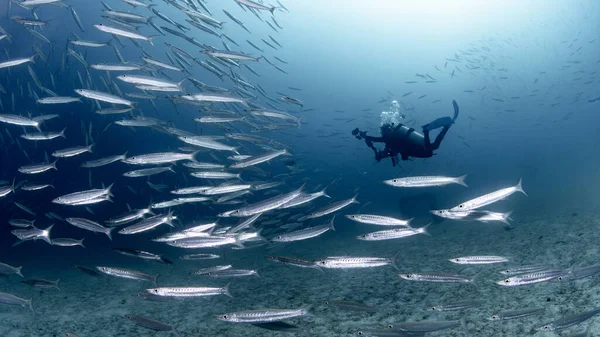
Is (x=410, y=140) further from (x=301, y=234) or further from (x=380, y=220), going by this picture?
(x=301, y=234)

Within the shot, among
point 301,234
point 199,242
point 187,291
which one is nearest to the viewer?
point 187,291

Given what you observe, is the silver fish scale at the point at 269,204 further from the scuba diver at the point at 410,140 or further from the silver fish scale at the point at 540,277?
the scuba diver at the point at 410,140

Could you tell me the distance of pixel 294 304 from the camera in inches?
281

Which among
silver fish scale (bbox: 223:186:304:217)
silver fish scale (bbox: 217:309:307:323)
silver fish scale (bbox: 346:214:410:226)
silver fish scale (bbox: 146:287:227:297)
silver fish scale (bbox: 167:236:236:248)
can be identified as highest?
silver fish scale (bbox: 346:214:410:226)

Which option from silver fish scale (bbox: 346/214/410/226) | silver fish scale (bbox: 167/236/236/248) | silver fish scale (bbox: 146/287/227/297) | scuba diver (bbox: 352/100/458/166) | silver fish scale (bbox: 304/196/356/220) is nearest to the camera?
silver fish scale (bbox: 146/287/227/297)

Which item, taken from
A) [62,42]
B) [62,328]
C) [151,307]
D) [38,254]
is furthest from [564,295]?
[62,42]

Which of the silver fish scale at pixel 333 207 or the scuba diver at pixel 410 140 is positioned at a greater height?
the scuba diver at pixel 410 140

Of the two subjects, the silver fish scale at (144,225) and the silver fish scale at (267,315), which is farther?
the silver fish scale at (144,225)

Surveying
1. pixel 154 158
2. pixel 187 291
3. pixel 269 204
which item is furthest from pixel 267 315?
pixel 154 158

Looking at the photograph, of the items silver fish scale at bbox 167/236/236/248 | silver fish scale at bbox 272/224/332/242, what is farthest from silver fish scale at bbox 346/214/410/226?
silver fish scale at bbox 167/236/236/248

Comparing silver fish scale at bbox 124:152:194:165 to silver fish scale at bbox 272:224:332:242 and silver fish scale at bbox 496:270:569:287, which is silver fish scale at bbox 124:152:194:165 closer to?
silver fish scale at bbox 272:224:332:242

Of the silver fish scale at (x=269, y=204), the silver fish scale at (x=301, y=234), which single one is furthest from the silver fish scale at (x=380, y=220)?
the silver fish scale at (x=269, y=204)

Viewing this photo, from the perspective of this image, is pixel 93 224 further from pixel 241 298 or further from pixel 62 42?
pixel 62 42

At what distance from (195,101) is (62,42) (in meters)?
23.3
